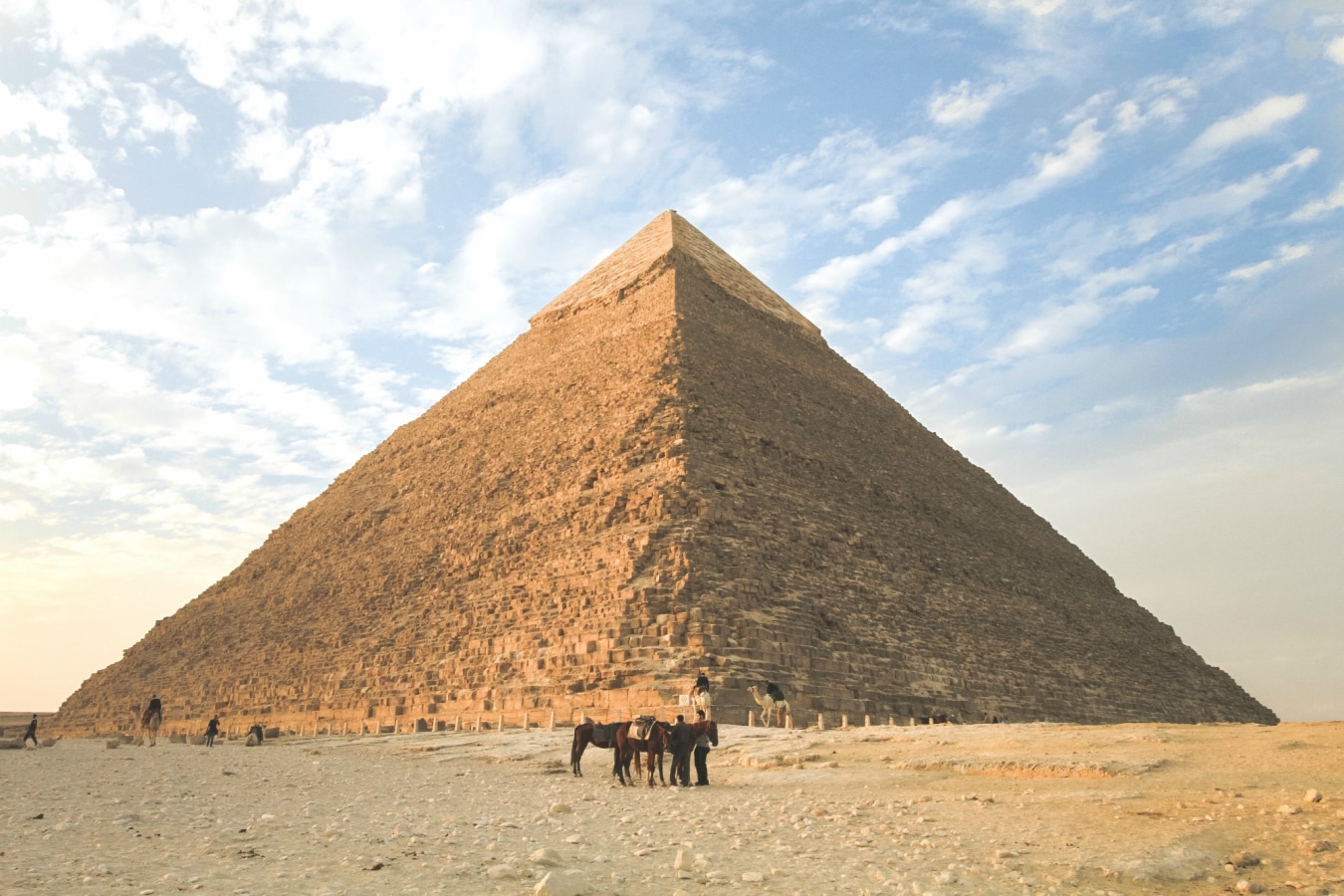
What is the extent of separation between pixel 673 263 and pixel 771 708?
1957 cm

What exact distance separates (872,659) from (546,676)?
5551mm

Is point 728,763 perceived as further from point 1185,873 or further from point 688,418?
point 688,418

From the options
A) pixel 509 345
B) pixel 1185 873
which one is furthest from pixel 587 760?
pixel 509 345

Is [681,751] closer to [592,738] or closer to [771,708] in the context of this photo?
[592,738]

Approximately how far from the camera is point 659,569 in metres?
15.7

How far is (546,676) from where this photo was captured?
Answer: 15.2 metres

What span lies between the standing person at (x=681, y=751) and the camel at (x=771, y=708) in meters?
4.77

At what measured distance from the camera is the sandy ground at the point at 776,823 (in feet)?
13.6

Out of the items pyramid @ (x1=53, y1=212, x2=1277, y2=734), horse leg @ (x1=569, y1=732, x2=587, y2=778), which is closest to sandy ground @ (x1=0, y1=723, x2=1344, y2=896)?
horse leg @ (x1=569, y1=732, x2=587, y2=778)

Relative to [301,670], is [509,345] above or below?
above

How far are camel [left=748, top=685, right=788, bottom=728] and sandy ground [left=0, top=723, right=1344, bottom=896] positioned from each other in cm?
316

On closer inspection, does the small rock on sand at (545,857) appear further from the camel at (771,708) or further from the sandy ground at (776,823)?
the camel at (771,708)

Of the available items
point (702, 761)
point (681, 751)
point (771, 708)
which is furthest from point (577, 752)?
point (771, 708)

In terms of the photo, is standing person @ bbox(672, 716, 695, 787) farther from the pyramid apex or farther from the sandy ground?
the pyramid apex
